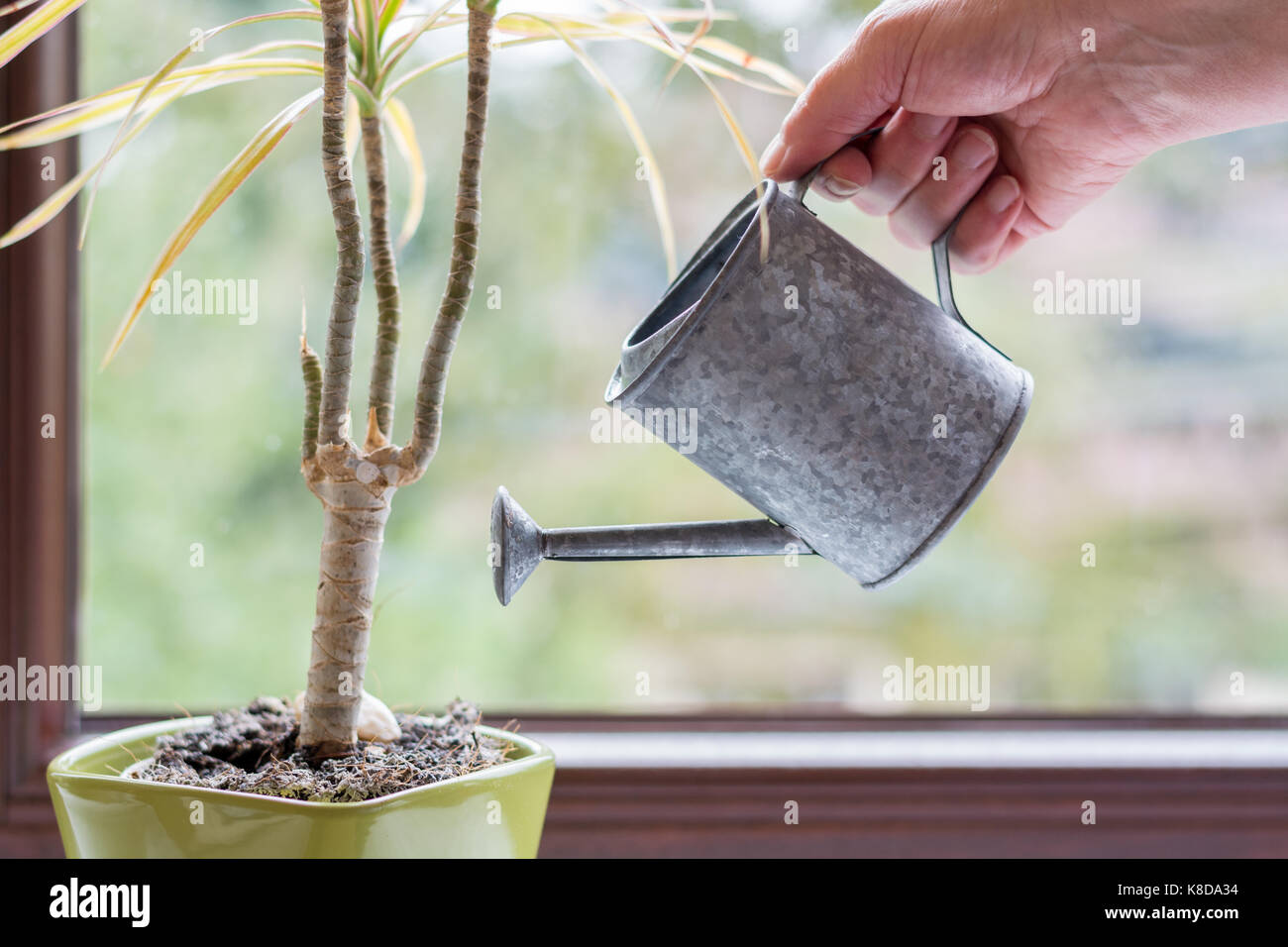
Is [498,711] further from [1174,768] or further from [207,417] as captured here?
[1174,768]

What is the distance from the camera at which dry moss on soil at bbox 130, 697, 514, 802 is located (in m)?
0.58

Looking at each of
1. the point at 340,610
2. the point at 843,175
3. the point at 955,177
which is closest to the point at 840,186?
the point at 843,175

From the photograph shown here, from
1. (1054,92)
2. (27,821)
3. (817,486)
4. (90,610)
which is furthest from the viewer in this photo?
(90,610)

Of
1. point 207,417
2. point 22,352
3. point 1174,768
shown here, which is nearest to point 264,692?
point 207,417

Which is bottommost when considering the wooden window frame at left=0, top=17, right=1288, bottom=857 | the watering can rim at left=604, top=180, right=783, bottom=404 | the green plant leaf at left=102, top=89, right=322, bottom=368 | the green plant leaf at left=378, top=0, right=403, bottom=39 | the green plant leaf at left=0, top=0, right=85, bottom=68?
the wooden window frame at left=0, top=17, right=1288, bottom=857

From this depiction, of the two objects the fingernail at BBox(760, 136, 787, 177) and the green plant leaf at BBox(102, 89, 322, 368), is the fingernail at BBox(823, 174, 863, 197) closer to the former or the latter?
the fingernail at BBox(760, 136, 787, 177)

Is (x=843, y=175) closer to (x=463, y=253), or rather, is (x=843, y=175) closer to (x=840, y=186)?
(x=840, y=186)

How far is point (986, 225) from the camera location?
2.87ft

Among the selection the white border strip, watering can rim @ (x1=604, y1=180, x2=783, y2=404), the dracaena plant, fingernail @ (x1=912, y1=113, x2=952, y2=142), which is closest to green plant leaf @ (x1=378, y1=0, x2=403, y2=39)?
the dracaena plant

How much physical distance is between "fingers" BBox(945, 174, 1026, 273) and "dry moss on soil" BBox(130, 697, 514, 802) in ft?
1.88

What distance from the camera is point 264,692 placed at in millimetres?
1082

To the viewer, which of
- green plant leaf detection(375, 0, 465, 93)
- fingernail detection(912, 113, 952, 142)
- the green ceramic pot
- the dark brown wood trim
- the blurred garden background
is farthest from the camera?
the blurred garden background
